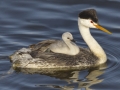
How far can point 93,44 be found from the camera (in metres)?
14.2

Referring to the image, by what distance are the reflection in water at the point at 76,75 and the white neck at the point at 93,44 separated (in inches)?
8.6

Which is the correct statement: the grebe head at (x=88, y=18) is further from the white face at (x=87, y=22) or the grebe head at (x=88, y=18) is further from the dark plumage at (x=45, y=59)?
the dark plumage at (x=45, y=59)

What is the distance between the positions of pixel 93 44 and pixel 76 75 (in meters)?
1.03

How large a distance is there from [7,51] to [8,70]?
3.46 ft

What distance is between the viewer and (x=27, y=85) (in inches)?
502

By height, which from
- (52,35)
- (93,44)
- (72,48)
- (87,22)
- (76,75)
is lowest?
(76,75)

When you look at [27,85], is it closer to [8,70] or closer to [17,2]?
[8,70]

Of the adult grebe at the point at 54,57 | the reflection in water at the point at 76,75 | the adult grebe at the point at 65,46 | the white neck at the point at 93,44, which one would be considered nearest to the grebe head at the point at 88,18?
the adult grebe at the point at 54,57

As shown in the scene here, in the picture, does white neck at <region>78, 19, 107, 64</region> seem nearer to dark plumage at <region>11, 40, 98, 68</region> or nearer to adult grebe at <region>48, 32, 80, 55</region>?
dark plumage at <region>11, 40, 98, 68</region>

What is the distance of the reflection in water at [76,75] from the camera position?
42.4 ft

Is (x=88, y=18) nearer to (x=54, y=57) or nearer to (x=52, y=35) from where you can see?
(x=54, y=57)

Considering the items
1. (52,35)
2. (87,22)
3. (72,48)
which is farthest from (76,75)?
(52,35)

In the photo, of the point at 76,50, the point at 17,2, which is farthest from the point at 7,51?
the point at 17,2

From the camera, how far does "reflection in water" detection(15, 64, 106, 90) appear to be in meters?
12.9
